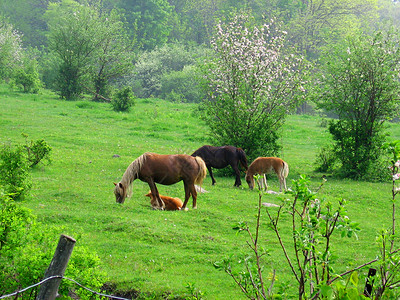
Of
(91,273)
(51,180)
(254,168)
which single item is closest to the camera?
(91,273)

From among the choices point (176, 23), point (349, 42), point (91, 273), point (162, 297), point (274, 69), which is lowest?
point (162, 297)

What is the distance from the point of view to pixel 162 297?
8781 mm

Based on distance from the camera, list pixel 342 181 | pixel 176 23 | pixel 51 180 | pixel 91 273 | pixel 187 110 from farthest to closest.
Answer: pixel 176 23
pixel 187 110
pixel 342 181
pixel 51 180
pixel 91 273

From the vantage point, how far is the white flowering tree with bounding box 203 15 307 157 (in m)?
21.8

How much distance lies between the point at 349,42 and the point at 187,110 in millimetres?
18248

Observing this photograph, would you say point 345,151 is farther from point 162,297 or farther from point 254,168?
point 162,297

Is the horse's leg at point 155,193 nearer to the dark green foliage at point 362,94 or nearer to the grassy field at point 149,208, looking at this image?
the grassy field at point 149,208

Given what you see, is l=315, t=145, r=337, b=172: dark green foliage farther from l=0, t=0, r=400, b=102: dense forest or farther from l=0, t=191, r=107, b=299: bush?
l=0, t=191, r=107, b=299: bush

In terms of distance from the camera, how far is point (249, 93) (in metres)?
22.2

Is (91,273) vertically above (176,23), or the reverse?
(176,23)

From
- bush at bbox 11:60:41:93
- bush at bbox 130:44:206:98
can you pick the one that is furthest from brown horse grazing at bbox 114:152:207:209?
bush at bbox 130:44:206:98

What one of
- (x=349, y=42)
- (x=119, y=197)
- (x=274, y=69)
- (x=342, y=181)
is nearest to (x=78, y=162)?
(x=119, y=197)

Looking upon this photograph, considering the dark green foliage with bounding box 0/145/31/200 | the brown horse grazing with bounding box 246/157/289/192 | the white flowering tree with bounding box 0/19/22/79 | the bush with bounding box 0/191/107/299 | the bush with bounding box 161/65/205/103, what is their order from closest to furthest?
1. the bush with bounding box 0/191/107/299
2. the dark green foliage with bounding box 0/145/31/200
3. the brown horse grazing with bounding box 246/157/289/192
4. the white flowering tree with bounding box 0/19/22/79
5. the bush with bounding box 161/65/205/103

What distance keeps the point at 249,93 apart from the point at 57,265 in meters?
17.5
